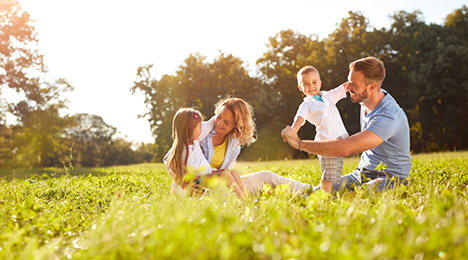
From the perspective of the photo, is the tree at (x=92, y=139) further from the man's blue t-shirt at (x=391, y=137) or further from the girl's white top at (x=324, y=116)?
the man's blue t-shirt at (x=391, y=137)

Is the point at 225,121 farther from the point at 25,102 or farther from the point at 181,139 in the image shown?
the point at 25,102

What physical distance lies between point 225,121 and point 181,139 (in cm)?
94

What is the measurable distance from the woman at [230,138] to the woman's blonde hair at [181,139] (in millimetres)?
532

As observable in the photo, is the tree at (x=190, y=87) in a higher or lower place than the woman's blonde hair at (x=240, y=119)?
higher

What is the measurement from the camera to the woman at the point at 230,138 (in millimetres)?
5141

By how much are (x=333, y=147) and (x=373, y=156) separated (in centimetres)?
76

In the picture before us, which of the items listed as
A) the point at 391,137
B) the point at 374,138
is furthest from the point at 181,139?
the point at 391,137

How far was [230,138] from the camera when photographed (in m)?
5.50

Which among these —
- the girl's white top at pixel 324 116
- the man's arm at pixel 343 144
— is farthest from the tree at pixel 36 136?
the man's arm at pixel 343 144

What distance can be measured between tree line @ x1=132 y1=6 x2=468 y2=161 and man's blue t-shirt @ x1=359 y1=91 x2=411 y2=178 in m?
24.3

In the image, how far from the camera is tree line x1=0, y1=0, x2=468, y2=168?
25.7 meters

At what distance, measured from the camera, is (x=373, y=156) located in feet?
15.0

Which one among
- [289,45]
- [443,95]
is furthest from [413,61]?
[289,45]

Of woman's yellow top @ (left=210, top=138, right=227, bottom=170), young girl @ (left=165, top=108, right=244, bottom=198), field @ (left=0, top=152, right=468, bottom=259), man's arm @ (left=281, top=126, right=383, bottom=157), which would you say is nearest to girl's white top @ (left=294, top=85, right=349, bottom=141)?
man's arm @ (left=281, top=126, right=383, bottom=157)
